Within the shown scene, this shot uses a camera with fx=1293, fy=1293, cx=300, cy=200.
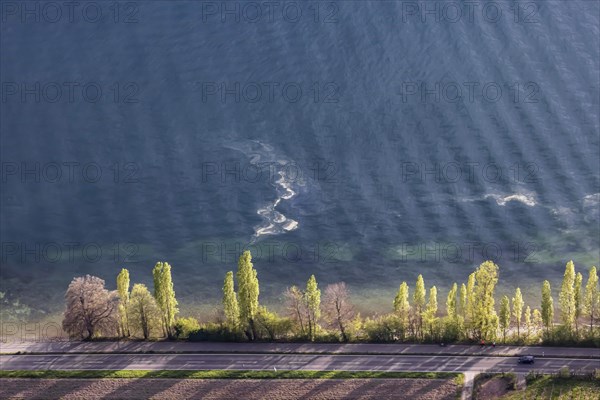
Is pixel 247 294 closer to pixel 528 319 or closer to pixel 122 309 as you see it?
pixel 122 309

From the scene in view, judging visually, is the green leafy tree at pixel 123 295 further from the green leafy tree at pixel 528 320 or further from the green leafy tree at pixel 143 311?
the green leafy tree at pixel 528 320

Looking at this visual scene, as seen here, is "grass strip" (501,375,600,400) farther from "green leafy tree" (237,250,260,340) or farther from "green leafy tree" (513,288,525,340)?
"green leafy tree" (237,250,260,340)

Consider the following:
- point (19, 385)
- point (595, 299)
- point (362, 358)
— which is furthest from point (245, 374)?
point (595, 299)

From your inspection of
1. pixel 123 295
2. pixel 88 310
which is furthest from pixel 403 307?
pixel 88 310

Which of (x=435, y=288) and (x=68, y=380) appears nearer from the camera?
(x=68, y=380)

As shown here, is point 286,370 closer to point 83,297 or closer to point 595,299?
point 83,297

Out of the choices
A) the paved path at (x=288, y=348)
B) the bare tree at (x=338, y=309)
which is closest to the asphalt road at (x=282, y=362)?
the paved path at (x=288, y=348)
